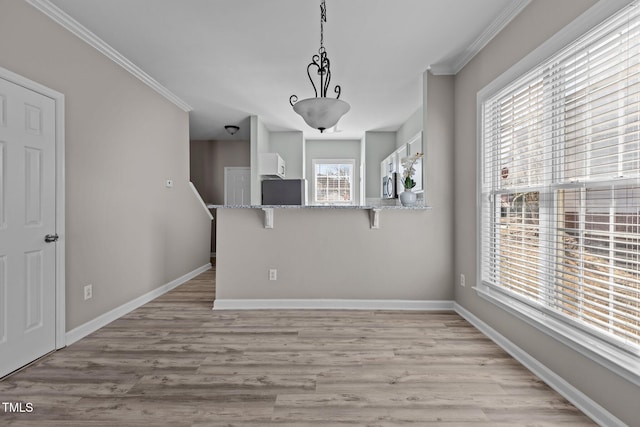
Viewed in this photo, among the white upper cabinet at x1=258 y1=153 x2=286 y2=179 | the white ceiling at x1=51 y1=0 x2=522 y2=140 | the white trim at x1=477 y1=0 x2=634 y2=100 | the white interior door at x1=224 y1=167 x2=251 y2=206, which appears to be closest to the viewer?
the white trim at x1=477 y1=0 x2=634 y2=100

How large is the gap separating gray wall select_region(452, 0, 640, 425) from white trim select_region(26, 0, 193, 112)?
3.27 metres

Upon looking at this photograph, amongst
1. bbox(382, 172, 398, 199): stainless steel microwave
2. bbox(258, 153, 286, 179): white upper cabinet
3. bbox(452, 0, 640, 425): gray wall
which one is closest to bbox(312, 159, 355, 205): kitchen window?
bbox(382, 172, 398, 199): stainless steel microwave

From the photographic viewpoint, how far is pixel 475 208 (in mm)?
3023

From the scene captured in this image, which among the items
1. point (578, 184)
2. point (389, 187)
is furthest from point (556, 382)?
point (389, 187)

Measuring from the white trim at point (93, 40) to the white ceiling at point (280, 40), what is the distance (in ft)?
0.18

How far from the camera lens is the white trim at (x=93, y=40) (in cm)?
242

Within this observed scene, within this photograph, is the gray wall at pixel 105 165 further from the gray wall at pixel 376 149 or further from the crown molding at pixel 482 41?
the gray wall at pixel 376 149

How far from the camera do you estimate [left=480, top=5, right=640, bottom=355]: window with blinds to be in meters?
1.55

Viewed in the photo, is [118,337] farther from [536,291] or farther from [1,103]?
[536,291]

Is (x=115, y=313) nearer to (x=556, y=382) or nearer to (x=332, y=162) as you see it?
(x=556, y=382)

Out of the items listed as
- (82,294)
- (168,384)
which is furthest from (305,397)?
(82,294)

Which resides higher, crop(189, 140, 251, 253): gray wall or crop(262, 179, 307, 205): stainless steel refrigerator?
crop(189, 140, 251, 253): gray wall

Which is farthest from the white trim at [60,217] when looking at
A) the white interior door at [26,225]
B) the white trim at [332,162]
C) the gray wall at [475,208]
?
the white trim at [332,162]

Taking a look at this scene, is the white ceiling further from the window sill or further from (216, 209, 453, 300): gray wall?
the window sill
